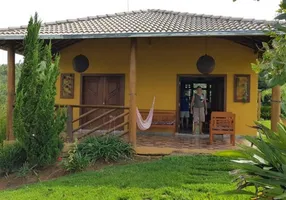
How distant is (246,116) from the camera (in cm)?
1002

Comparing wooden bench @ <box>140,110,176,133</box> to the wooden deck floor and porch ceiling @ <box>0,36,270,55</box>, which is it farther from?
porch ceiling @ <box>0,36,270,55</box>

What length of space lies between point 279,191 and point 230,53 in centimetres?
800

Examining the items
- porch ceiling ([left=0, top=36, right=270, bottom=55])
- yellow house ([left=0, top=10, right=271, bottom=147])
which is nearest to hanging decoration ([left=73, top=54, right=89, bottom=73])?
yellow house ([left=0, top=10, right=271, bottom=147])

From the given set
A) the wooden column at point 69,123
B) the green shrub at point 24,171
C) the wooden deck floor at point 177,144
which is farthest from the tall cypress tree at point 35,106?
the wooden deck floor at point 177,144

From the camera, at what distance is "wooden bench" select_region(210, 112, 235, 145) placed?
27.2 ft

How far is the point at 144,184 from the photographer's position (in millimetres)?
5422

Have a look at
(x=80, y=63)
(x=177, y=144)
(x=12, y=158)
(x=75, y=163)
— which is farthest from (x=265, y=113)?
(x=12, y=158)

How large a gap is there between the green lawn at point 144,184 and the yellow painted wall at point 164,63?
3856 millimetres

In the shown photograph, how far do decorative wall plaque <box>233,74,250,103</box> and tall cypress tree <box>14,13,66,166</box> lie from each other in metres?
5.81

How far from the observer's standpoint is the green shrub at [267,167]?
2.62 meters

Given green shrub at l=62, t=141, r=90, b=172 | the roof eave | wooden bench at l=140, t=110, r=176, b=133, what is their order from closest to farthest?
green shrub at l=62, t=141, r=90, b=172
the roof eave
wooden bench at l=140, t=110, r=176, b=133

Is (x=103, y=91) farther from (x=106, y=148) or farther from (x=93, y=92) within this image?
(x=106, y=148)

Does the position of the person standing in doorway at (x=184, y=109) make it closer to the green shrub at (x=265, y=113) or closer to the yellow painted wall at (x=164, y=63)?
the yellow painted wall at (x=164, y=63)

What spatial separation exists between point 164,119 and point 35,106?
4540 mm
